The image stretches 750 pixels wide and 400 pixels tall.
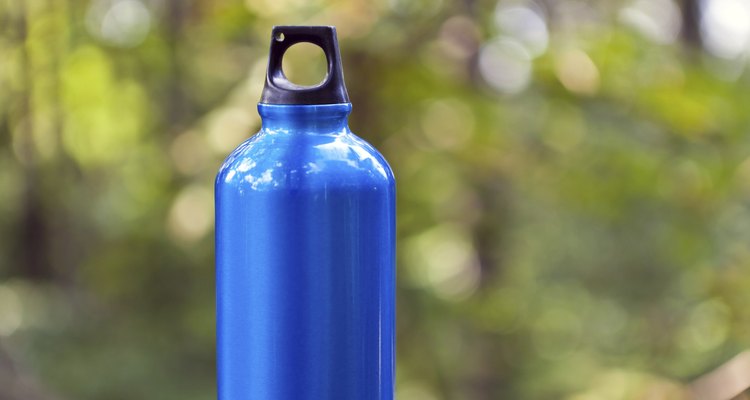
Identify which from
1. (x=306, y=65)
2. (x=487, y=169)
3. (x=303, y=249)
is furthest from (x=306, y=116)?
(x=487, y=169)

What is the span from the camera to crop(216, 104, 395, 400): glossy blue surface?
3.16ft

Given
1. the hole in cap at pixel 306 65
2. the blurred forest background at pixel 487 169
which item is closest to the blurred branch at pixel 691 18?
the blurred forest background at pixel 487 169

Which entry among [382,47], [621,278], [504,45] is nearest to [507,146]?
[504,45]

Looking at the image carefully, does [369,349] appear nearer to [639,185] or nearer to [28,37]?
[639,185]

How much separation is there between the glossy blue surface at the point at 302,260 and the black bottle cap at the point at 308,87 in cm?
1

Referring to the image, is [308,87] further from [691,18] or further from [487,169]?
[691,18]

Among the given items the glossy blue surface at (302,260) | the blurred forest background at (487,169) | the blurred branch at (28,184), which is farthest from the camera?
the blurred branch at (28,184)

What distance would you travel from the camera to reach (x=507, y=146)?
2.24m

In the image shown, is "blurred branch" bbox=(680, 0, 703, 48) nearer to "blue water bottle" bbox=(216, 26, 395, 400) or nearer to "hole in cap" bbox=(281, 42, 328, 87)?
"hole in cap" bbox=(281, 42, 328, 87)

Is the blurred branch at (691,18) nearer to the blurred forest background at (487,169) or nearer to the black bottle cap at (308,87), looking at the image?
the blurred forest background at (487,169)

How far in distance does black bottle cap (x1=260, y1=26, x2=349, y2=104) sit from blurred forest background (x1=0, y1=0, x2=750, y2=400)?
1043 mm

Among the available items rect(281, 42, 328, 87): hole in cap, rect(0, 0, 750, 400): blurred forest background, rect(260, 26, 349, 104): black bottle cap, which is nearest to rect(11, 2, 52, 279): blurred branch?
rect(0, 0, 750, 400): blurred forest background

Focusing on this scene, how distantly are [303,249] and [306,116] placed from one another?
0.16 meters

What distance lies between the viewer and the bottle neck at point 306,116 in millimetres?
999
